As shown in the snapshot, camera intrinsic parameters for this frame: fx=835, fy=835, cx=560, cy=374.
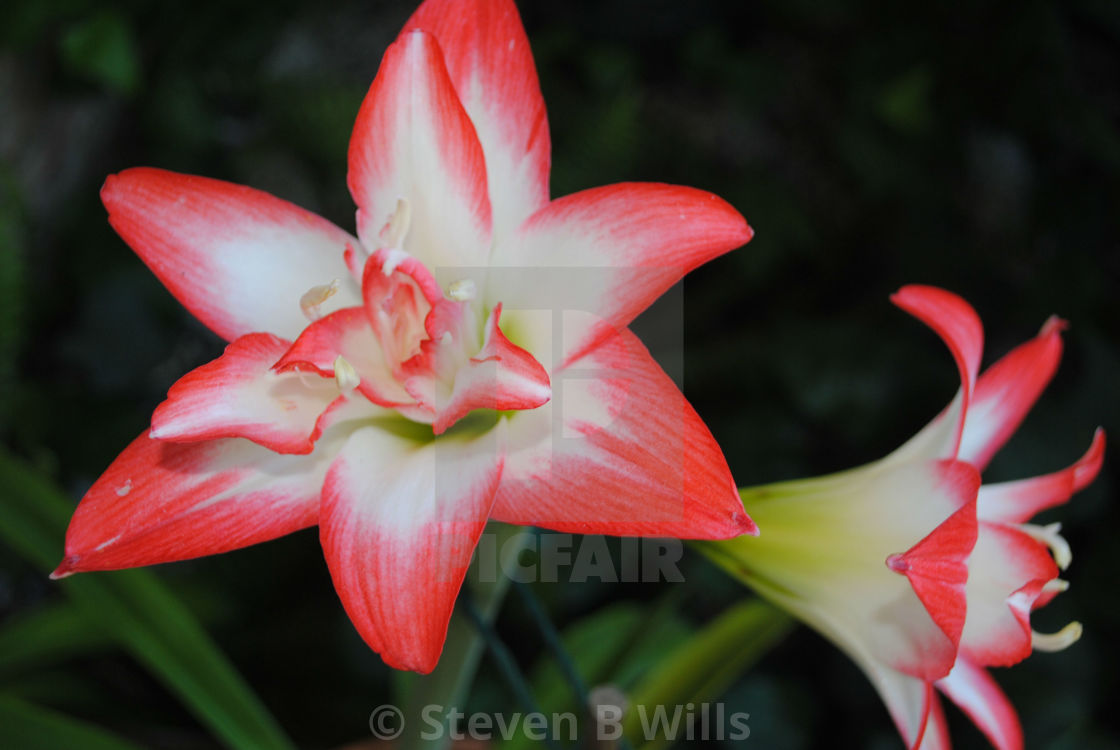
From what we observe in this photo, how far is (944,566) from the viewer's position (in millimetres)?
485

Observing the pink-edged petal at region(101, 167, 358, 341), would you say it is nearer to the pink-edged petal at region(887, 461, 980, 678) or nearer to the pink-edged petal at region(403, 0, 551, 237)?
the pink-edged petal at region(403, 0, 551, 237)

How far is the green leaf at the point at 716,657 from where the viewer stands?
3.00 feet

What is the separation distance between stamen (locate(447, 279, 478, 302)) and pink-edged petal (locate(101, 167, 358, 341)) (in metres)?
0.09

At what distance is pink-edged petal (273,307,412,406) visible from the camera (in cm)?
51

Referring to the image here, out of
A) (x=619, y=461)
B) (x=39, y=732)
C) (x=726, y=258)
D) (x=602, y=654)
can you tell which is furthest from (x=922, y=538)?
(x=726, y=258)

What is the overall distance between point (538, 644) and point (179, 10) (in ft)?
5.29

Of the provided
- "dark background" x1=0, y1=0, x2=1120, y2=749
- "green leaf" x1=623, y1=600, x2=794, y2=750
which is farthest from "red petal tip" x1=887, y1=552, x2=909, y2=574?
"dark background" x1=0, y1=0, x2=1120, y2=749

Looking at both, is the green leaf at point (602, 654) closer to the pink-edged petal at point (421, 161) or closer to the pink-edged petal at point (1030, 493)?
the pink-edged petal at point (1030, 493)

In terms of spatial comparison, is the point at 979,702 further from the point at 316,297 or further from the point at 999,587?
the point at 316,297

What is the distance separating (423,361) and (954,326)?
1.20ft

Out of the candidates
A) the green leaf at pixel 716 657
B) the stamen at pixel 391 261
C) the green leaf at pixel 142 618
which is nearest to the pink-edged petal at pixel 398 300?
the stamen at pixel 391 261

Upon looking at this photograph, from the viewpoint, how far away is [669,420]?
1.64ft

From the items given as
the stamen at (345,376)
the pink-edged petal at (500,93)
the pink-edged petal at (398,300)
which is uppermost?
the pink-edged petal at (500,93)

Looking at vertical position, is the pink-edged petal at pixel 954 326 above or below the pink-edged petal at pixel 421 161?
below
